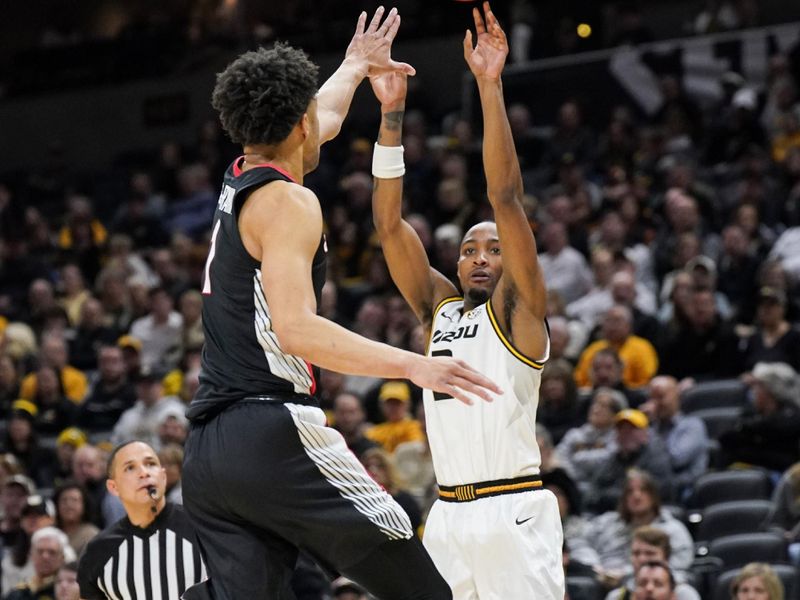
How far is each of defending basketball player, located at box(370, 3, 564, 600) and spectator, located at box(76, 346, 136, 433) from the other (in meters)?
8.09

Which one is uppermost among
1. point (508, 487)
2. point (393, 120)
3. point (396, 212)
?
point (393, 120)

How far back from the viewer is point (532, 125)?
17.1 meters

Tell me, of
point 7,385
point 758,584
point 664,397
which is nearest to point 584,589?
point 758,584

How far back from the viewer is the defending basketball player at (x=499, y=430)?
19.9 feet

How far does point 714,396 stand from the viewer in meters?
11.8

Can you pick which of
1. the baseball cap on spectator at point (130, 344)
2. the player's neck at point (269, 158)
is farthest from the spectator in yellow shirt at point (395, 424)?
the player's neck at point (269, 158)

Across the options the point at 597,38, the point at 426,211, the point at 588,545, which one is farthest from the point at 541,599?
the point at 597,38

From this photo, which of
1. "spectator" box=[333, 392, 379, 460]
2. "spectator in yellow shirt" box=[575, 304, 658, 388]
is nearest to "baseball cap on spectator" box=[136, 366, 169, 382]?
"spectator" box=[333, 392, 379, 460]

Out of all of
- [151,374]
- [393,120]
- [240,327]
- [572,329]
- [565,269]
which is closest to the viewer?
[240,327]

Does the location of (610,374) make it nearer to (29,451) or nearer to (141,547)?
(29,451)

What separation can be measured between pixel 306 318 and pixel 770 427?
Result: 698cm

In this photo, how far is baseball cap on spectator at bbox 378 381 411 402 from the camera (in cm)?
1219

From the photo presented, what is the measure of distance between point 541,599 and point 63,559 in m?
5.41

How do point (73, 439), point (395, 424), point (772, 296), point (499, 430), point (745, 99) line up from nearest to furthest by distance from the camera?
point (499, 430), point (772, 296), point (395, 424), point (73, 439), point (745, 99)
